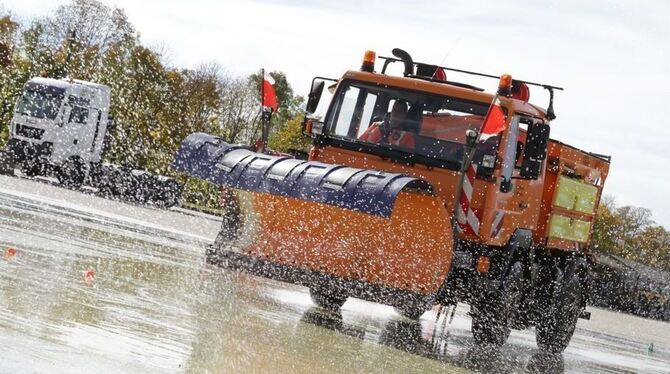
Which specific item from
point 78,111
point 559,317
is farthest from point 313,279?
point 78,111

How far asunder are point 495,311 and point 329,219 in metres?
1.99

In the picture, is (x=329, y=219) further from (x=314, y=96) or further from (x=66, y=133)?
(x=66, y=133)

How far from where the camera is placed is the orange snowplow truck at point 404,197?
36.3ft

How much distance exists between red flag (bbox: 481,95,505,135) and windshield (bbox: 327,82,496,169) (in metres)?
0.47

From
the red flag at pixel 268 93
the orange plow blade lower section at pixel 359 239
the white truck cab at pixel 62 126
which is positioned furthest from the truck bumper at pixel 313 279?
the white truck cab at pixel 62 126

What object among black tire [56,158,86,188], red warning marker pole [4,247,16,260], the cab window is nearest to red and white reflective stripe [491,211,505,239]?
red warning marker pole [4,247,16,260]

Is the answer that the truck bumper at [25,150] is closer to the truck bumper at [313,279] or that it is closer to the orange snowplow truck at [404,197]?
the orange snowplow truck at [404,197]

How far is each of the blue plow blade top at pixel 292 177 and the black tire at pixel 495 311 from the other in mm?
1856

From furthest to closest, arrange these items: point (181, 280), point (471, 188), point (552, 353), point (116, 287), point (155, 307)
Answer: point (552, 353) < point (181, 280) < point (471, 188) < point (116, 287) < point (155, 307)

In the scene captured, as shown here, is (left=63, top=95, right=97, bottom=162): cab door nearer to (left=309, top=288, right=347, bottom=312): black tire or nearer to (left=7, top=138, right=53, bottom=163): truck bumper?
(left=7, top=138, right=53, bottom=163): truck bumper

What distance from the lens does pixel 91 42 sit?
5762 cm

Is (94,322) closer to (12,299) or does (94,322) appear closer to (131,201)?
(12,299)

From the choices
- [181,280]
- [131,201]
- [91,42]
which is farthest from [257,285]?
[91,42]

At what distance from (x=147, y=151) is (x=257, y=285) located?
128 ft
